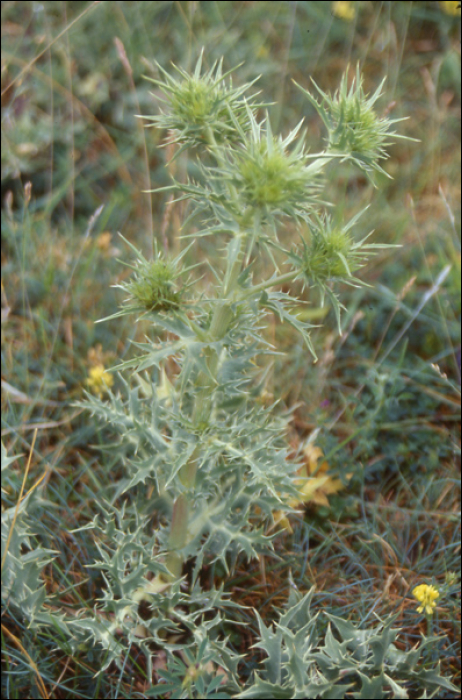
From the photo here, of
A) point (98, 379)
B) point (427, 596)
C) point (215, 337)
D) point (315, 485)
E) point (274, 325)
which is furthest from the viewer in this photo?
point (274, 325)

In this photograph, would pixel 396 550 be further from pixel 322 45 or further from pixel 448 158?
pixel 322 45

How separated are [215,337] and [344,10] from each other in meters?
3.01

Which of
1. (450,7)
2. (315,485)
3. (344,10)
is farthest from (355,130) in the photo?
(450,7)

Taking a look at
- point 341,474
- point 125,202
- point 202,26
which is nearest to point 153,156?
point 125,202

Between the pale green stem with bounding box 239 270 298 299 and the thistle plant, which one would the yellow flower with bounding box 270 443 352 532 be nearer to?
the thistle plant

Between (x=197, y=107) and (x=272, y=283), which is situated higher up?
(x=197, y=107)

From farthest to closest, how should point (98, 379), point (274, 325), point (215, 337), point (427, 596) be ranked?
1. point (274, 325)
2. point (98, 379)
3. point (427, 596)
4. point (215, 337)

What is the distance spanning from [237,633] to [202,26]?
3.47 m

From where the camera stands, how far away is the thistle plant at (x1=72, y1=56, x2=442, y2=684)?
4.56ft

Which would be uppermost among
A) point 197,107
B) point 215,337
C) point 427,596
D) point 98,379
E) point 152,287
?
point 197,107

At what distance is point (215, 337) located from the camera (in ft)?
5.25

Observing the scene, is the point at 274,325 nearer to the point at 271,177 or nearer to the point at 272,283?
the point at 272,283

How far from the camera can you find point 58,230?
3.21 meters

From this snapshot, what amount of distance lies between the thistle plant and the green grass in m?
0.21
